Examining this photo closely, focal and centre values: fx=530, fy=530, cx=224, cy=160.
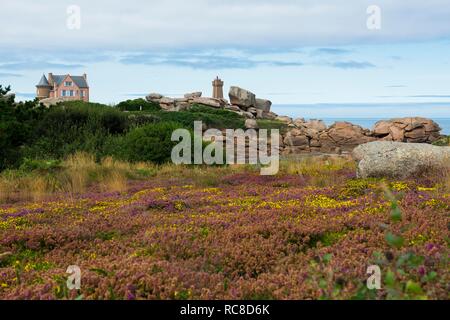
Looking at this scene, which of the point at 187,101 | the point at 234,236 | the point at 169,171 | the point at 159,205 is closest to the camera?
the point at 234,236

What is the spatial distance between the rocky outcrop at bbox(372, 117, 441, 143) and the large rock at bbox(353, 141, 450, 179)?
79.8 ft

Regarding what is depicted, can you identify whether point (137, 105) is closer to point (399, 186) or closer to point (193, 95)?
point (193, 95)

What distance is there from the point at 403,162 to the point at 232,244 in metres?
9.87

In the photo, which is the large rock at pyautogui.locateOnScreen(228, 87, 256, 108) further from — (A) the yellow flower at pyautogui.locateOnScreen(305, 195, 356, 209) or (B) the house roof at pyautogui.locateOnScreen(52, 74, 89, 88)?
(A) the yellow flower at pyautogui.locateOnScreen(305, 195, 356, 209)

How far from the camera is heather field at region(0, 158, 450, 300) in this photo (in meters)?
4.88

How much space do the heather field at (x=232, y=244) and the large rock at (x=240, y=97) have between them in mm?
45716

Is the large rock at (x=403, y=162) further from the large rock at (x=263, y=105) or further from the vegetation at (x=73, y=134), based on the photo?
the large rock at (x=263, y=105)

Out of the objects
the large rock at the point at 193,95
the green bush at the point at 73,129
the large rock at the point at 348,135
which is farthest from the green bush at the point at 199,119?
the large rock at the point at 193,95

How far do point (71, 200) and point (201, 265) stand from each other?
7.11m

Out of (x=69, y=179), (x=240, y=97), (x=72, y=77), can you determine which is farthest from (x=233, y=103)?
(x=69, y=179)

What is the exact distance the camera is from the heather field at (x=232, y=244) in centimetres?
488
